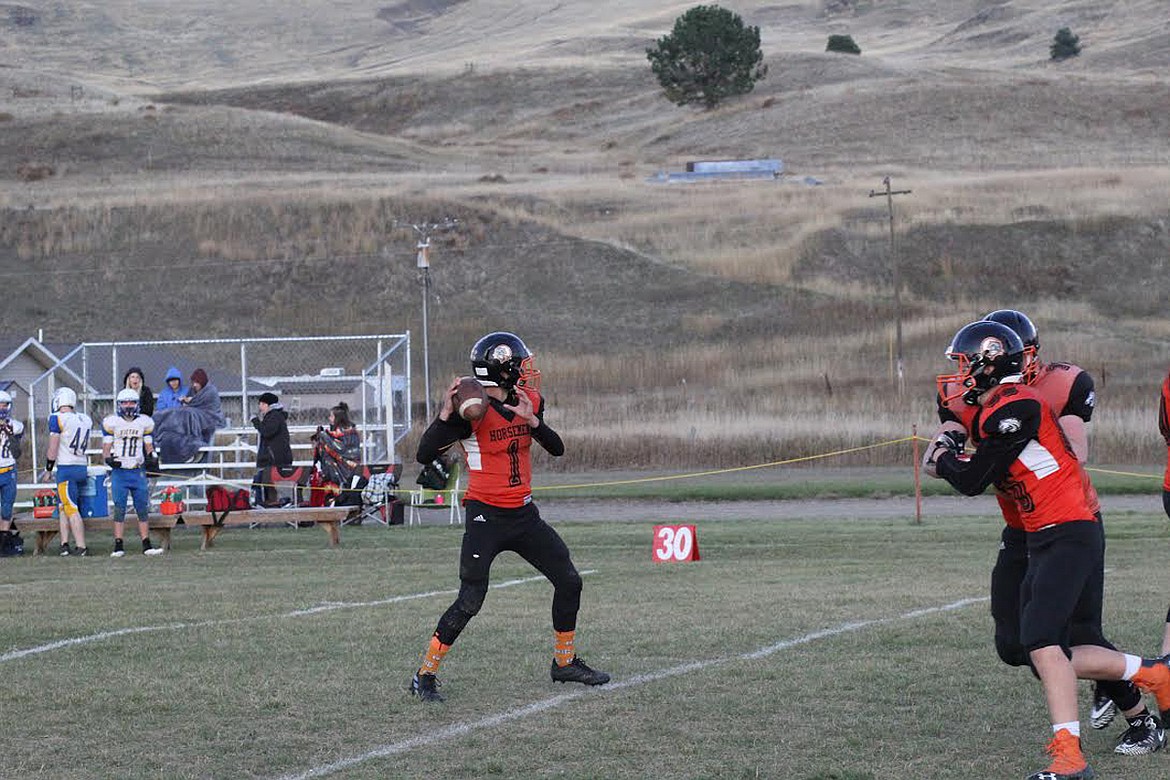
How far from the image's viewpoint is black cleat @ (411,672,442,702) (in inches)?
326

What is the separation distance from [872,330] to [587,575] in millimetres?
36483

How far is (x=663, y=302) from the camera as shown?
5259 centimetres

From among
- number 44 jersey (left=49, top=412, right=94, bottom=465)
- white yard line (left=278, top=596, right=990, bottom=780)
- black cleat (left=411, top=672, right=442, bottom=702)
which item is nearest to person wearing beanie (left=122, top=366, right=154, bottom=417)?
number 44 jersey (left=49, top=412, right=94, bottom=465)

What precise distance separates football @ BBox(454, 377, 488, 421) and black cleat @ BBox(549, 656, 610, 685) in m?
1.56

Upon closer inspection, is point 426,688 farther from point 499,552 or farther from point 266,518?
point 266,518

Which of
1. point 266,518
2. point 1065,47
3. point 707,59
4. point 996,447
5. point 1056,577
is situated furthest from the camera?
point 1065,47

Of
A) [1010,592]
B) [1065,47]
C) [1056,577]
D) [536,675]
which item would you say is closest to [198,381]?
[536,675]

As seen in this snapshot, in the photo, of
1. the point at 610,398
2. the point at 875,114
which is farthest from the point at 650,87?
the point at 610,398

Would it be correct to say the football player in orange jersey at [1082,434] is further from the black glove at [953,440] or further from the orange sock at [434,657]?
the orange sock at [434,657]

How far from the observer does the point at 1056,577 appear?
6527 mm

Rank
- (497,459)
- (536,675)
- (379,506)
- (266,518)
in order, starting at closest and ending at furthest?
(497,459) < (536,675) < (266,518) < (379,506)

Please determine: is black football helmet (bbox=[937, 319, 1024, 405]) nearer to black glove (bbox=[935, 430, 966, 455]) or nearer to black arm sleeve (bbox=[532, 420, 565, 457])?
black glove (bbox=[935, 430, 966, 455])

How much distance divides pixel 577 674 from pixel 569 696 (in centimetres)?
28

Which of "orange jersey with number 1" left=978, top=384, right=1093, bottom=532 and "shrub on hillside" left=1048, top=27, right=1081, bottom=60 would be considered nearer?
"orange jersey with number 1" left=978, top=384, right=1093, bottom=532
